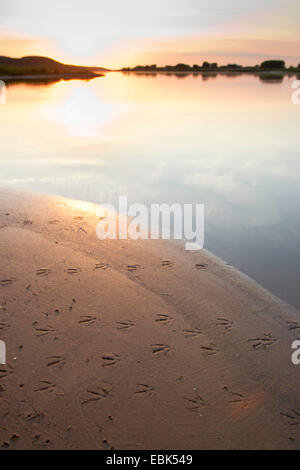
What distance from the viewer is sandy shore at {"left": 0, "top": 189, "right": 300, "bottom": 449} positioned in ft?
10.5

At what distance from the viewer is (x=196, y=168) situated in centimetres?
1204

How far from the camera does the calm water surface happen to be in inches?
276

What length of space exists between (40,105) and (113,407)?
1079 inches

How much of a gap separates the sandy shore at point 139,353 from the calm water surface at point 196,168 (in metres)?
1.11

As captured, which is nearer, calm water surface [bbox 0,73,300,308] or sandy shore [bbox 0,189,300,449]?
sandy shore [bbox 0,189,300,449]

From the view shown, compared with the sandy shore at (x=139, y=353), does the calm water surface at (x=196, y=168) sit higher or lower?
higher

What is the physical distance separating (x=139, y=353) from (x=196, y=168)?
889 cm

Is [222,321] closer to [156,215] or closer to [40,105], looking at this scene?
[156,215]

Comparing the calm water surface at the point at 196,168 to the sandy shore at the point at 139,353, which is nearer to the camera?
the sandy shore at the point at 139,353

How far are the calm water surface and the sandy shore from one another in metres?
1.11

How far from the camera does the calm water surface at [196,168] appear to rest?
276 inches

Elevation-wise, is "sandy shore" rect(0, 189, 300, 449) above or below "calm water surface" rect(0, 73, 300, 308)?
below

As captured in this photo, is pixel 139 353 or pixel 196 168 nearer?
pixel 139 353
